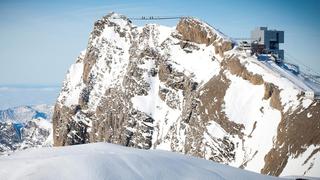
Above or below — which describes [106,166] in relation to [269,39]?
above

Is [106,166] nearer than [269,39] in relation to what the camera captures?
Yes

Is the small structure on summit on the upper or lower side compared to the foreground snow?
lower

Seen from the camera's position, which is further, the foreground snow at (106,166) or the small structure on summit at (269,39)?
the small structure on summit at (269,39)

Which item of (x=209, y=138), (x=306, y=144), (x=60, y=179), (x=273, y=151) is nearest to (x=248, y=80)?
(x=209, y=138)

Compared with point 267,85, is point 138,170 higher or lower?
higher

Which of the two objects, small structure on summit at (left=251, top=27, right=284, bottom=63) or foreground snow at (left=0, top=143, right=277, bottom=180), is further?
small structure on summit at (left=251, top=27, right=284, bottom=63)

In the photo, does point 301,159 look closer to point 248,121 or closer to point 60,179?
point 248,121

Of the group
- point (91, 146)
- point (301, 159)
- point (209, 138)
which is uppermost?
point (91, 146)

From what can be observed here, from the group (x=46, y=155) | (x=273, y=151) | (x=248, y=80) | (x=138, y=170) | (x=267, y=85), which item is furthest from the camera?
(x=248, y=80)
